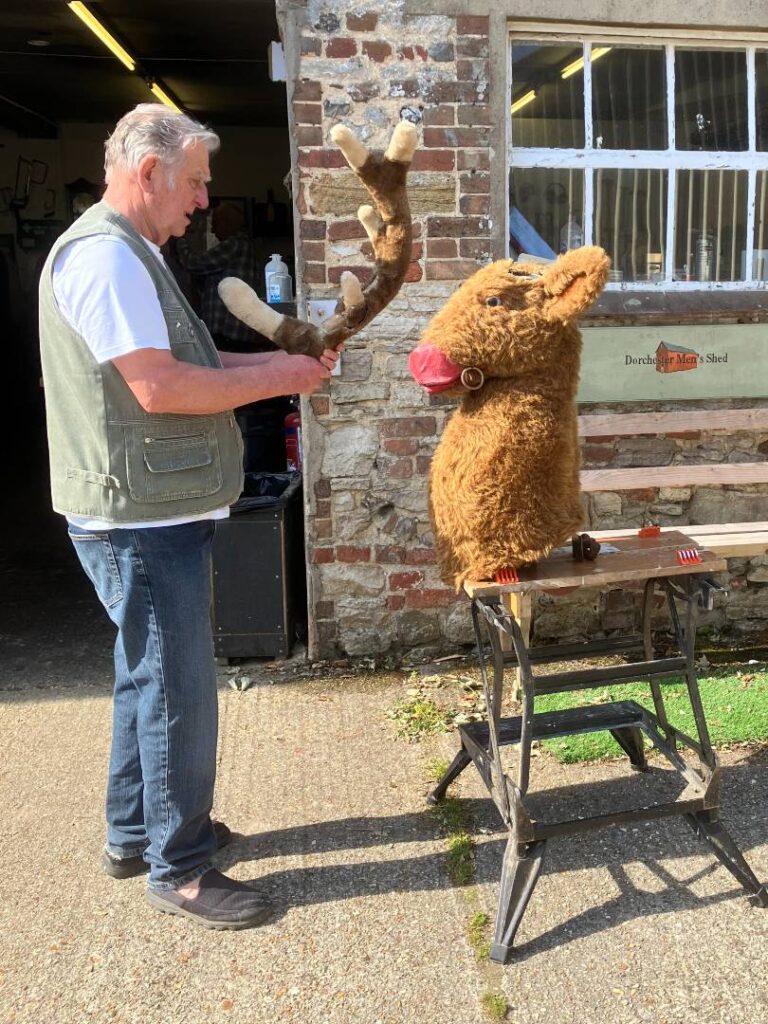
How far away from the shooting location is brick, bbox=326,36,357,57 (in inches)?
152

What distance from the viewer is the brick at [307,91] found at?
3.89 m

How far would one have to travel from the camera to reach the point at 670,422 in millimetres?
4324

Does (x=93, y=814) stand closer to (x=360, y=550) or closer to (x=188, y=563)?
(x=188, y=563)

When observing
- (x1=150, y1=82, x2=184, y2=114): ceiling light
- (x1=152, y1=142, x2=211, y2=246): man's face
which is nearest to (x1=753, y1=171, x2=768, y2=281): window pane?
(x1=152, y1=142, x2=211, y2=246): man's face

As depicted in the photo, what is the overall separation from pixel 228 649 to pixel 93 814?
124cm

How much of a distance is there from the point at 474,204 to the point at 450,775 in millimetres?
2404

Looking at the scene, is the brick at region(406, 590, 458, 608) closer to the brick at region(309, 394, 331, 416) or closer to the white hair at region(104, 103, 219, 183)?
the brick at region(309, 394, 331, 416)

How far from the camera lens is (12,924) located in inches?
105

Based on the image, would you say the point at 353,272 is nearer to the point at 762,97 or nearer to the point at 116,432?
the point at 116,432

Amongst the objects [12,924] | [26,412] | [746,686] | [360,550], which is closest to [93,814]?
[12,924]

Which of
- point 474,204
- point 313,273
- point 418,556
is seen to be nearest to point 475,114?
point 474,204

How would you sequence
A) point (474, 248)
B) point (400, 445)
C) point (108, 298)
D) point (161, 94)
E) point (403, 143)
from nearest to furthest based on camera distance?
point (108, 298) → point (403, 143) → point (474, 248) → point (400, 445) → point (161, 94)

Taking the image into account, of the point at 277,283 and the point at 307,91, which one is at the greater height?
the point at 307,91

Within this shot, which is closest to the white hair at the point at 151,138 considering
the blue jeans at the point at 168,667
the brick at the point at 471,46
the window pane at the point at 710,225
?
the blue jeans at the point at 168,667
